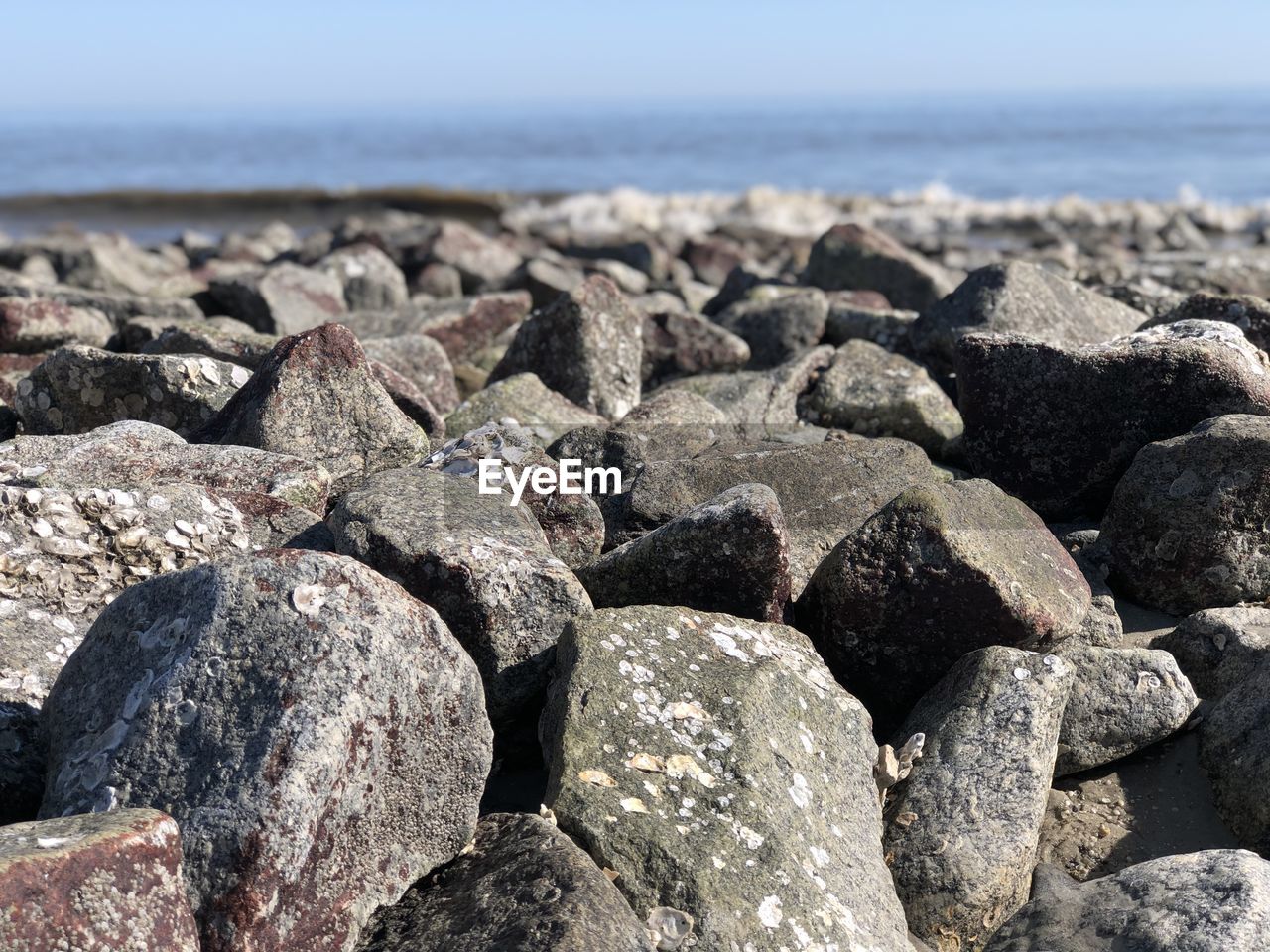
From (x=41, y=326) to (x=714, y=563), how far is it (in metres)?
5.06

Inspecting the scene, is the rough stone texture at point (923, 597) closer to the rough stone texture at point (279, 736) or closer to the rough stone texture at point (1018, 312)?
the rough stone texture at point (279, 736)

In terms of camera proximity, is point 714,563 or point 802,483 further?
point 802,483

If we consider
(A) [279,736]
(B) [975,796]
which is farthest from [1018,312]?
(A) [279,736]

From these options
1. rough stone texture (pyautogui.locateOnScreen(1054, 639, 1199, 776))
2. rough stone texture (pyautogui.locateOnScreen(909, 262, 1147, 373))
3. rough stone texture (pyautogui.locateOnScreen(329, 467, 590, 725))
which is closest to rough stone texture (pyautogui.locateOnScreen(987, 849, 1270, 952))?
rough stone texture (pyautogui.locateOnScreen(1054, 639, 1199, 776))

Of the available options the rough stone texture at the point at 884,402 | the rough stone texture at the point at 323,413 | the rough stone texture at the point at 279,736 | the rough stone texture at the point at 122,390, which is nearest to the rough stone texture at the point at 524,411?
the rough stone texture at the point at 323,413

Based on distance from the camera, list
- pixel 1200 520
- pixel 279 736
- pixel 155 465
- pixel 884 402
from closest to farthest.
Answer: pixel 279 736 → pixel 155 465 → pixel 1200 520 → pixel 884 402

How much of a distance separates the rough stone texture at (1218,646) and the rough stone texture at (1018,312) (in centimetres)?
242

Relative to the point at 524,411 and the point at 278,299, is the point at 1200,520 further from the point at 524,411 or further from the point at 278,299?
the point at 278,299

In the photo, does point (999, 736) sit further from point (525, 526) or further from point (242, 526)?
point (242, 526)

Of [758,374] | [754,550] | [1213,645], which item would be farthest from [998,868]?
[758,374]

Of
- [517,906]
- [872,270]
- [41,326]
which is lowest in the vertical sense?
[517,906]

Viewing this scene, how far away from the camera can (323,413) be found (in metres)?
4.82

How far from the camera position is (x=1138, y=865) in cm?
336

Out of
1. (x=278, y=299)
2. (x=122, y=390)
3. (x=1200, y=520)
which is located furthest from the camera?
(x=278, y=299)
